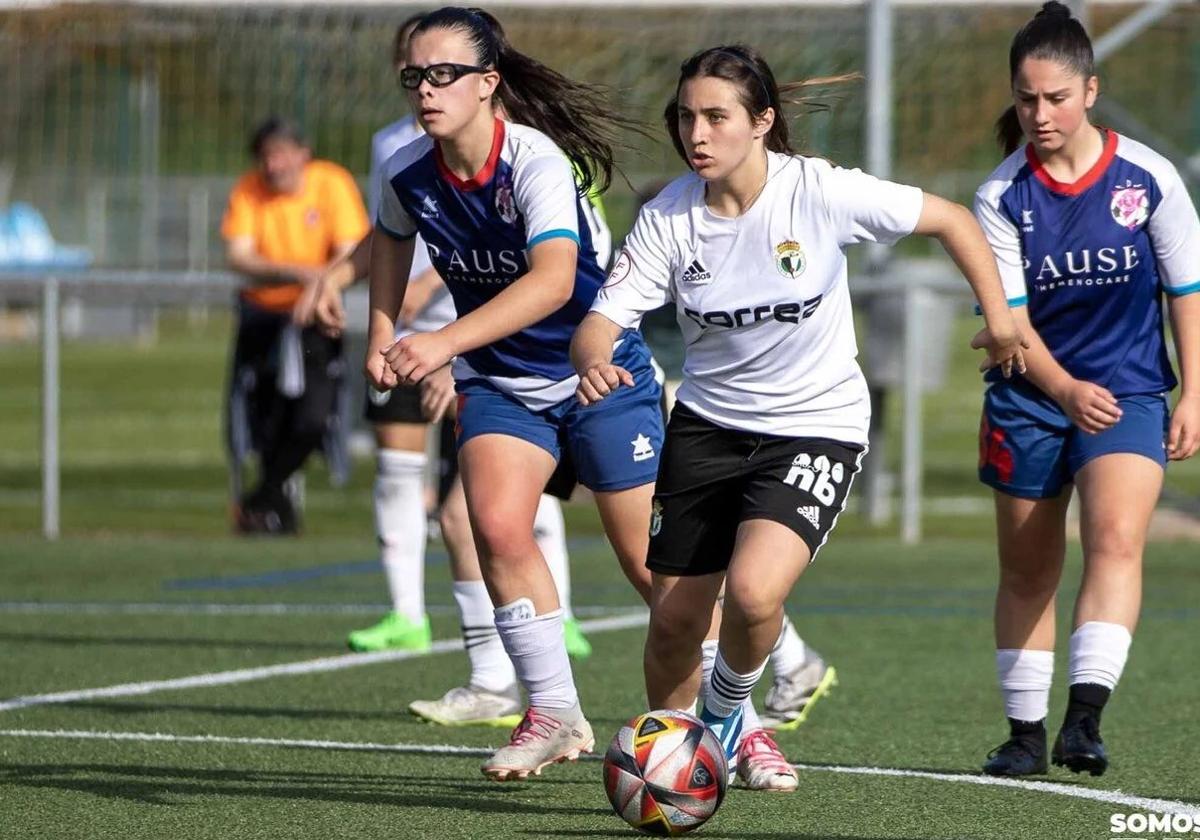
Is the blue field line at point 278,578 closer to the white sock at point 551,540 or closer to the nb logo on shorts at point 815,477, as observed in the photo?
the white sock at point 551,540

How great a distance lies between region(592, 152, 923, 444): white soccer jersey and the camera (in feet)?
17.7

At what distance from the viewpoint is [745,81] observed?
17.5ft

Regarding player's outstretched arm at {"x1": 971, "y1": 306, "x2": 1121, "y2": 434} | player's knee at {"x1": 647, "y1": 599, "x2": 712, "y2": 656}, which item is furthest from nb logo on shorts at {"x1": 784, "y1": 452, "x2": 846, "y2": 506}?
player's outstretched arm at {"x1": 971, "y1": 306, "x2": 1121, "y2": 434}

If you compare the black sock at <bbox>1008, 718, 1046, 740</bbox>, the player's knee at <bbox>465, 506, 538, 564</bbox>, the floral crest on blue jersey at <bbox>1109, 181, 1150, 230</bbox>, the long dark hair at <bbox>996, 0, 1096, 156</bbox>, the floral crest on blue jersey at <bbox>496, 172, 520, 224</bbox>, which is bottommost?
the black sock at <bbox>1008, 718, 1046, 740</bbox>

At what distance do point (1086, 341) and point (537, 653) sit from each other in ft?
5.52

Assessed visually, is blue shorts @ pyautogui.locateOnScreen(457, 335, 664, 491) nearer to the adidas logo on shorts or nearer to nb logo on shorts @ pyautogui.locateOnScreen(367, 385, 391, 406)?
the adidas logo on shorts

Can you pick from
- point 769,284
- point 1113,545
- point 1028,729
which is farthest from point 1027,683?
point 769,284

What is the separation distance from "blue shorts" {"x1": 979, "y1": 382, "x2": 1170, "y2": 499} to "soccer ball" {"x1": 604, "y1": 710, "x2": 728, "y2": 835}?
123cm

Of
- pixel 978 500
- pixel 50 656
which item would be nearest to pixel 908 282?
pixel 978 500

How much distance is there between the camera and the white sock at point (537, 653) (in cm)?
588

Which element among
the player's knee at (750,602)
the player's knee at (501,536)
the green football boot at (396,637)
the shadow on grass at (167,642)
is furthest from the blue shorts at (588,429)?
the shadow on grass at (167,642)

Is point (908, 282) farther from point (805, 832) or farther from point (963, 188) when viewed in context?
point (805, 832)

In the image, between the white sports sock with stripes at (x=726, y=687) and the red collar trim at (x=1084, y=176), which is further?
the red collar trim at (x=1084, y=176)

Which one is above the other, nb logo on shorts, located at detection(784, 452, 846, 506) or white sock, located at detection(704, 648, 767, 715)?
nb logo on shorts, located at detection(784, 452, 846, 506)
